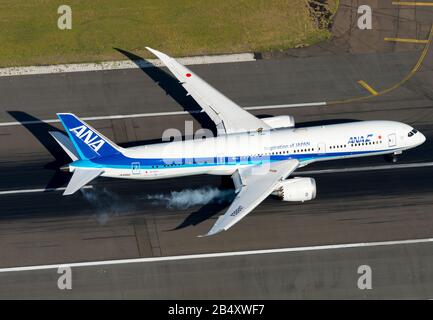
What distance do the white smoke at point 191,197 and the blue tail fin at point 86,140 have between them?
5544 mm

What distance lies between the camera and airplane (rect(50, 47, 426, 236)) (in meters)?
60.6

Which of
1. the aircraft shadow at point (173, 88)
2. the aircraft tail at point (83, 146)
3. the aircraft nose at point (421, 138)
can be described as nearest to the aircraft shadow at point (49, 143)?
the aircraft tail at point (83, 146)

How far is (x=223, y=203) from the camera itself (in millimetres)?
62562

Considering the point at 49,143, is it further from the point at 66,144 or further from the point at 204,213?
the point at 204,213

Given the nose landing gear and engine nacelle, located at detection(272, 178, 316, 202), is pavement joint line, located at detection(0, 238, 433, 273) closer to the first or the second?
engine nacelle, located at detection(272, 178, 316, 202)

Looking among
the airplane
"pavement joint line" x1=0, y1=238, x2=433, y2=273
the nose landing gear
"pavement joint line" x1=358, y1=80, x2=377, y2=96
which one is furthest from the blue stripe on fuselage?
"pavement joint line" x1=358, y1=80, x2=377, y2=96

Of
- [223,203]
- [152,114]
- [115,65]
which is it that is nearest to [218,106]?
[152,114]

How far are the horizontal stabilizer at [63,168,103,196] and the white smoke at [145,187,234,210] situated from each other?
533 cm

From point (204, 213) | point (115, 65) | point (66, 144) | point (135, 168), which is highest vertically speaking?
point (115, 65)

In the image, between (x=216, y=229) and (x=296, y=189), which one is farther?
(x=296, y=189)

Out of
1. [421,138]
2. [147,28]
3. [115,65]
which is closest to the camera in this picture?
[421,138]

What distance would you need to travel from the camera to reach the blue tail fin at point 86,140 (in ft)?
196

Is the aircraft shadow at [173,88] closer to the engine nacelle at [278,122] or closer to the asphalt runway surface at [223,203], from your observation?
the asphalt runway surface at [223,203]

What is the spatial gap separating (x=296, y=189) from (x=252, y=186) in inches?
140
